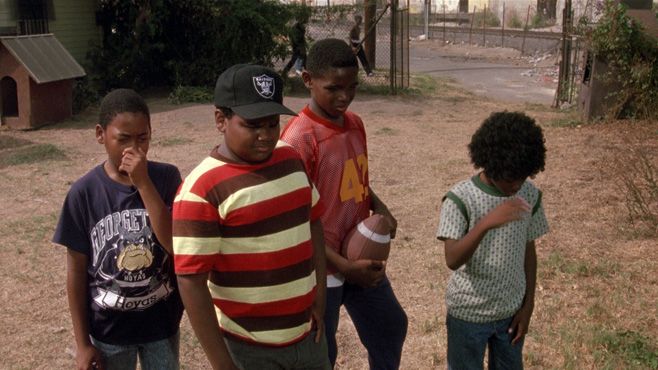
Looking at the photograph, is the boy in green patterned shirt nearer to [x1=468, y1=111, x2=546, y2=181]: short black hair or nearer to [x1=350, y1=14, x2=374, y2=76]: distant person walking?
[x1=468, y1=111, x2=546, y2=181]: short black hair

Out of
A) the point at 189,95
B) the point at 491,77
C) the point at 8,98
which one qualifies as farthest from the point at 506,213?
the point at 491,77

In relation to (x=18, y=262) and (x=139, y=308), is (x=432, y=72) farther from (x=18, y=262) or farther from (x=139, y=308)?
(x=139, y=308)

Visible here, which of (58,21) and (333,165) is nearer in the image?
(333,165)

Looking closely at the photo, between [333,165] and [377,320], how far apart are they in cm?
71

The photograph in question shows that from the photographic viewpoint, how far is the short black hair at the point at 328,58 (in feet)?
9.55

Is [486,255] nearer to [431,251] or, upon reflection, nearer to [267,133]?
[267,133]

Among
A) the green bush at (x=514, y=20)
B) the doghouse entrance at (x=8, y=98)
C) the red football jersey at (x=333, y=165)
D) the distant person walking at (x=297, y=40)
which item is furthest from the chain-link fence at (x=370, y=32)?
the green bush at (x=514, y=20)

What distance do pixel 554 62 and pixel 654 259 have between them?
20070 millimetres

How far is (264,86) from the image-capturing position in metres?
2.31

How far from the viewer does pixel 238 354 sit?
2389 mm

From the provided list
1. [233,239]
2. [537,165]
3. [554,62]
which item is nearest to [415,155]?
[537,165]

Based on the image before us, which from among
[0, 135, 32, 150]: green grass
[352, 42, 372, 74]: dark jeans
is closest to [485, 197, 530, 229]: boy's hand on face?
[0, 135, 32, 150]: green grass

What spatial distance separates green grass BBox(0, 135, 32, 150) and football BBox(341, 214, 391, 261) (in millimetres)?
8791

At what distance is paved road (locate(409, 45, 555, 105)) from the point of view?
1647 centimetres
